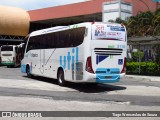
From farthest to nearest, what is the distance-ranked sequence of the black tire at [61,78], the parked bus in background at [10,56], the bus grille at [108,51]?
1. the parked bus in background at [10,56]
2. the black tire at [61,78]
3. the bus grille at [108,51]

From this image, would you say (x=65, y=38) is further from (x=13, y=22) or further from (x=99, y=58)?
(x=13, y=22)

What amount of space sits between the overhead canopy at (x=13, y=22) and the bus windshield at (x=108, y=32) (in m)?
41.3

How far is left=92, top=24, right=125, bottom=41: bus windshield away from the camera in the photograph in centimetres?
1636

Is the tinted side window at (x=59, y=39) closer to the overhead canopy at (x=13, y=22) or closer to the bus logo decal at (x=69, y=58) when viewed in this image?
the bus logo decal at (x=69, y=58)

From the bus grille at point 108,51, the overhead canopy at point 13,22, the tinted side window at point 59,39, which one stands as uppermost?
the overhead canopy at point 13,22

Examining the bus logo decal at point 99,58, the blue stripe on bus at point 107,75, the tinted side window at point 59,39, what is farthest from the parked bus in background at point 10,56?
the bus logo decal at point 99,58

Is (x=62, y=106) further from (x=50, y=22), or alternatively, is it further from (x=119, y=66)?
(x=50, y=22)

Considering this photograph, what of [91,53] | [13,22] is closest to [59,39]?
[91,53]

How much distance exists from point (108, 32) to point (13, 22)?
4319 centimetres

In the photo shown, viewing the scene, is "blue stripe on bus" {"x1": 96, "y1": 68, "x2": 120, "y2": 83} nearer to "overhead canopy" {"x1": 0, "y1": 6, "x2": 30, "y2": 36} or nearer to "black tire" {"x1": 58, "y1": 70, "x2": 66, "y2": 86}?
"black tire" {"x1": 58, "y1": 70, "x2": 66, "y2": 86}

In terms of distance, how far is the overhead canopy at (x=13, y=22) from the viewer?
186 feet

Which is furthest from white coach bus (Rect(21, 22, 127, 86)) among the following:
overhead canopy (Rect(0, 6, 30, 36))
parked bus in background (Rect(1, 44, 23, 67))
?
overhead canopy (Rect(0, 6, 30, 36))

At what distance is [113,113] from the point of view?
10.9m

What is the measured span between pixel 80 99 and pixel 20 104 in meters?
2.67
